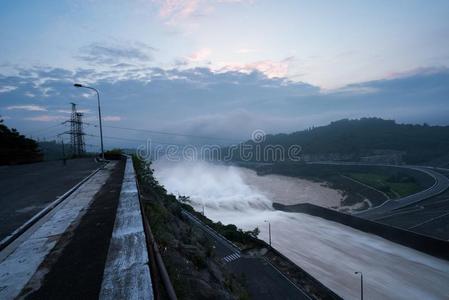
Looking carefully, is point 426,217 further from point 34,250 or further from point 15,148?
point 15,148

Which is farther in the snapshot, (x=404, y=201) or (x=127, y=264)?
(x=404, y=201)

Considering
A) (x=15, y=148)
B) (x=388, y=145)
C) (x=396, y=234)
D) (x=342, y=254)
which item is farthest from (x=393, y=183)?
(x=15, y=148)

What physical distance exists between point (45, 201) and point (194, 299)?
6214 millimetres

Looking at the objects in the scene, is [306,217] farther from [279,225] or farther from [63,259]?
[63,259]

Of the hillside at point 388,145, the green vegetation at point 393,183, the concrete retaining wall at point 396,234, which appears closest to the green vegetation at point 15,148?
the concrete retaining wall at point 396,234

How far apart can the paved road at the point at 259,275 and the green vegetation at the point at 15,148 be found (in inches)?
928

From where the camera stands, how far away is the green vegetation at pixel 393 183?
52.4 m

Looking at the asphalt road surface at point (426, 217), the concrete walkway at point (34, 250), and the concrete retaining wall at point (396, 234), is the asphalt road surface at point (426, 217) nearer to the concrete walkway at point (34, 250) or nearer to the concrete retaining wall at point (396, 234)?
the concrete retaining wall at point (396, 234)

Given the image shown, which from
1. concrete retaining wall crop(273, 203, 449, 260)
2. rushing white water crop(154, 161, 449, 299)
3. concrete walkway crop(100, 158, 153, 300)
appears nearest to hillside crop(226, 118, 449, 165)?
rushing white water crop(154, 161, 449, 299)

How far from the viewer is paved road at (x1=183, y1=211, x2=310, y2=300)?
51.0ft

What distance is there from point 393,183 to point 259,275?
54801 millimetres

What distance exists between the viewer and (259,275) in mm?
17656

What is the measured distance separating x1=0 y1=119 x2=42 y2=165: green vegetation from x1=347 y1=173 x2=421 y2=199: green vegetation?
5824 centimetres

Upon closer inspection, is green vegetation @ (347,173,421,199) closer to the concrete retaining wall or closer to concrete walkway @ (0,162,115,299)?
the concrete retaining wall
